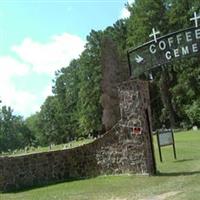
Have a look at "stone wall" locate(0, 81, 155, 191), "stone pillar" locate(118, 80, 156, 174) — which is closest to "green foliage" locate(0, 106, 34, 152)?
"stone wall" locate(0, 81, 155, 191)

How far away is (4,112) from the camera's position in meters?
125

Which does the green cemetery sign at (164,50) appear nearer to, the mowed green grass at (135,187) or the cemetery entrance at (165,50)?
the cemetery entrance at (165,50)

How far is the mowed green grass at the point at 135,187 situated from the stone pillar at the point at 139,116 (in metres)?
0.85

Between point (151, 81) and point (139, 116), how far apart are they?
140 ft

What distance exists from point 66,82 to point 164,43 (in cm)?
8699

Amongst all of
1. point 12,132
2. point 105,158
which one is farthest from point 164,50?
point 12,132

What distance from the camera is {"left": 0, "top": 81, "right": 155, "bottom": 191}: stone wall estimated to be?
19.2 metres

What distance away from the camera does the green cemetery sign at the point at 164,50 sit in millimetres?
17344

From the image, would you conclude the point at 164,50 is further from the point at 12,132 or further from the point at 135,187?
the point at 12,132

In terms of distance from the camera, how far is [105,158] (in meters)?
20.3

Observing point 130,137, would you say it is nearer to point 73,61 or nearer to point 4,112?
point 73,61

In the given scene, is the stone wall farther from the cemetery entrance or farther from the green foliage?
the green foliage

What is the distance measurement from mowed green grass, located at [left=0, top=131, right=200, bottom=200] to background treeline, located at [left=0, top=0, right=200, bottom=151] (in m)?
35.9

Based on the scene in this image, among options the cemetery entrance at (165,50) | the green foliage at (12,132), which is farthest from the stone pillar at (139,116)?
the green foliage at (12,132)
